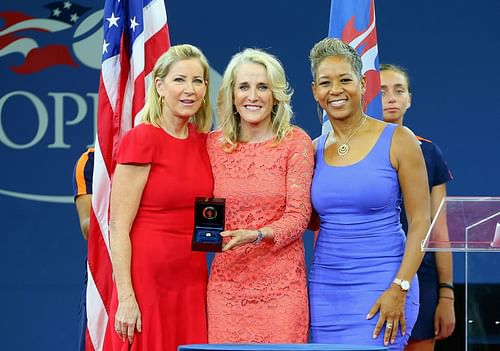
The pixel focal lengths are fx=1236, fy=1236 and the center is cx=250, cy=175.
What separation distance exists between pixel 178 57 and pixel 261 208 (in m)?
0.59

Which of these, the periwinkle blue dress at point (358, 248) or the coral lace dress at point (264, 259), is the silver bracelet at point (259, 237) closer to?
the coral lace dress at point (264, 259)

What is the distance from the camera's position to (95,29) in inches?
252

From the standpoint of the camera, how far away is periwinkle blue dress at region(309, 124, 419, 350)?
3947 millimetres

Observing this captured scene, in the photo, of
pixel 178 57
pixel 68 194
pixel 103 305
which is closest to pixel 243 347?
pixel 178 57

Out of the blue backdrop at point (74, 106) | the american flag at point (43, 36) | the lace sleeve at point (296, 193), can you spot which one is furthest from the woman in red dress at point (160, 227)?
the american flag at point (43, 36)

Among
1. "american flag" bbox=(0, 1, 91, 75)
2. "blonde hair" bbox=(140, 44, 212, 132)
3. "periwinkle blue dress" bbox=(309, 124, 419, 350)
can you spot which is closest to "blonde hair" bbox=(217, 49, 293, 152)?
"blonde hair" bbox=(140, 44, 212, 132)

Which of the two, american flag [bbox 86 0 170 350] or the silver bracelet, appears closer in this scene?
the silver bracelet

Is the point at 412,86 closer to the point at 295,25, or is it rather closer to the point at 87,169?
the point at 295,25

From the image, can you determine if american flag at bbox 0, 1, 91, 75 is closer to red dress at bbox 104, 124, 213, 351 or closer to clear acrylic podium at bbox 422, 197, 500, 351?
red dress at bbox 104, 124, 213, 351

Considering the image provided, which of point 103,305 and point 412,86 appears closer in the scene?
point 103,305

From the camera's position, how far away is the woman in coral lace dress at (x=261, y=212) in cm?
395

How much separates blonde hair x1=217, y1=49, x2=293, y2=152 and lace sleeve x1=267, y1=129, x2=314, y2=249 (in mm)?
71

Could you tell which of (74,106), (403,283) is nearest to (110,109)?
(403,283)

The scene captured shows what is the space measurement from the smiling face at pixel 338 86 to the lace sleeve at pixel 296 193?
0.48ft
